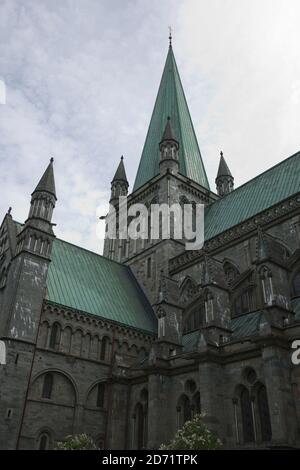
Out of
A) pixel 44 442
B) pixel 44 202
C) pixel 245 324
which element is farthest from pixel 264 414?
pixel 44 202

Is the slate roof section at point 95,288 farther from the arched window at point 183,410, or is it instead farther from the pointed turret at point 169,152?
the pointed turret at point 169,152

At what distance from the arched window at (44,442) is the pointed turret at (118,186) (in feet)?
94.7

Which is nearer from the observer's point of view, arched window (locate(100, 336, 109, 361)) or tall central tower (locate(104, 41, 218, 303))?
arched window (locate(100, 336, 109, 361))

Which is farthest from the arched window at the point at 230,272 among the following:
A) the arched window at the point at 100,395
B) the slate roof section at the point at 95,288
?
the arched window at the point at 100,395

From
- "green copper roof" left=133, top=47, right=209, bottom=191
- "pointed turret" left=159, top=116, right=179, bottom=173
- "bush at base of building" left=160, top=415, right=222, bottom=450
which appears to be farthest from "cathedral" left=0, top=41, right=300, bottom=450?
"green copper roof" left=133, top=47, right=209, bottom=191

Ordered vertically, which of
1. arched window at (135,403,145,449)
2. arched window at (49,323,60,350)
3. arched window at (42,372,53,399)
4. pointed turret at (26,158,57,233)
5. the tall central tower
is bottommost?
arched window at (135,403,145,449)

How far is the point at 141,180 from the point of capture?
4816cm

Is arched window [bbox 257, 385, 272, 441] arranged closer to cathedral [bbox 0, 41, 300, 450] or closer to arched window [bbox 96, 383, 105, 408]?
cathedral [bbox 0, 41, 300, 450]

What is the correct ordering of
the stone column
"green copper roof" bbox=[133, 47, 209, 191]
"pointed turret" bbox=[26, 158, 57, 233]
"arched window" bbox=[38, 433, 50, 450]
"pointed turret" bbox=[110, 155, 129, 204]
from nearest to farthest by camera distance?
1. the stone column
2. "arched window" bbox=[38, 433, 50, 450]
3. "pointed turret" bbox=[26, 158, 57, 233]
4. "green copper roof" bbox=[133, 47, 209, 191]
5. "pointed turret" bbox=[110, 155, 129, 204]

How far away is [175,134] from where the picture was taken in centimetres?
4825

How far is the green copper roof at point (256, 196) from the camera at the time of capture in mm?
31172

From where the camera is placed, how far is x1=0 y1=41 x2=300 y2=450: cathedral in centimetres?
2122

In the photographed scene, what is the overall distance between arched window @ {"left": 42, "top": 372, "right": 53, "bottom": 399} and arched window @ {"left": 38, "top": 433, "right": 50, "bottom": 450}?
212 centimetres
